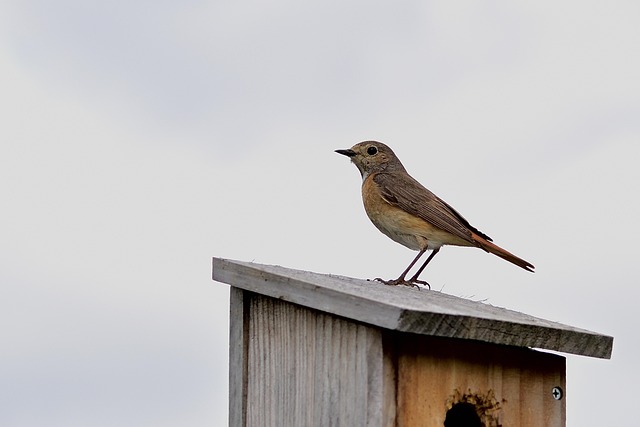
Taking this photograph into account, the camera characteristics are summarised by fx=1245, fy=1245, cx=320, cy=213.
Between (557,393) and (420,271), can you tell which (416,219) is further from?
(557,393)

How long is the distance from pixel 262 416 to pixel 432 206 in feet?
6.84

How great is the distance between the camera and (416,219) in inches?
277

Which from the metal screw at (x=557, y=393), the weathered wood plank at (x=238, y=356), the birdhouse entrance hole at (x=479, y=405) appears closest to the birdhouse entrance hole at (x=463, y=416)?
the birdhouse entrance hole at (x=479, y=405)

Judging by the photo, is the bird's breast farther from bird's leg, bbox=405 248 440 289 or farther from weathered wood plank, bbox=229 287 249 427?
weathered wood plank, bbox=229 287 249 427

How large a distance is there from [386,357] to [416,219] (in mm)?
2390

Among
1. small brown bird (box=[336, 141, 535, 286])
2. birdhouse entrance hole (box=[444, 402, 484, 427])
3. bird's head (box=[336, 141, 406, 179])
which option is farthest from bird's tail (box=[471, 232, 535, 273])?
birdhouse entrance hole (box=[444, 402, 484, 427])

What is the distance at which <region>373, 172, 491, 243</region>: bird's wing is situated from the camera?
22.8 ft

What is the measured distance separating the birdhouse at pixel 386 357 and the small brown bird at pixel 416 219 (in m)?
1.42

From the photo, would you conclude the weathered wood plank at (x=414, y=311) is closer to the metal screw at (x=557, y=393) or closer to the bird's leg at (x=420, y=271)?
the metal screw at (x=557, y=393)

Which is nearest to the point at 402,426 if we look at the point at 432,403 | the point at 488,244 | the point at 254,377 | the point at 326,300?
the point at 432,403

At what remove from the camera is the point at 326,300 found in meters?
4.91

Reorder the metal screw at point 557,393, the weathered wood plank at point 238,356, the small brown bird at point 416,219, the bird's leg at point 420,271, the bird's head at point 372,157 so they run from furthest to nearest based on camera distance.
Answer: the bird's head at point 372,157 < the small brown bird at point 416,219 < the bird's leg at point 420,271 < the weathered wood plank at point 238,356 < the metal screw at point 557,393

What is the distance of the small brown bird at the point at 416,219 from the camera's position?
274 inches

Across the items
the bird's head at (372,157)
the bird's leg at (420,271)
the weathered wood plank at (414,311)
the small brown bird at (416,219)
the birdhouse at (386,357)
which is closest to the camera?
the weathered wood plank at (414,311)
